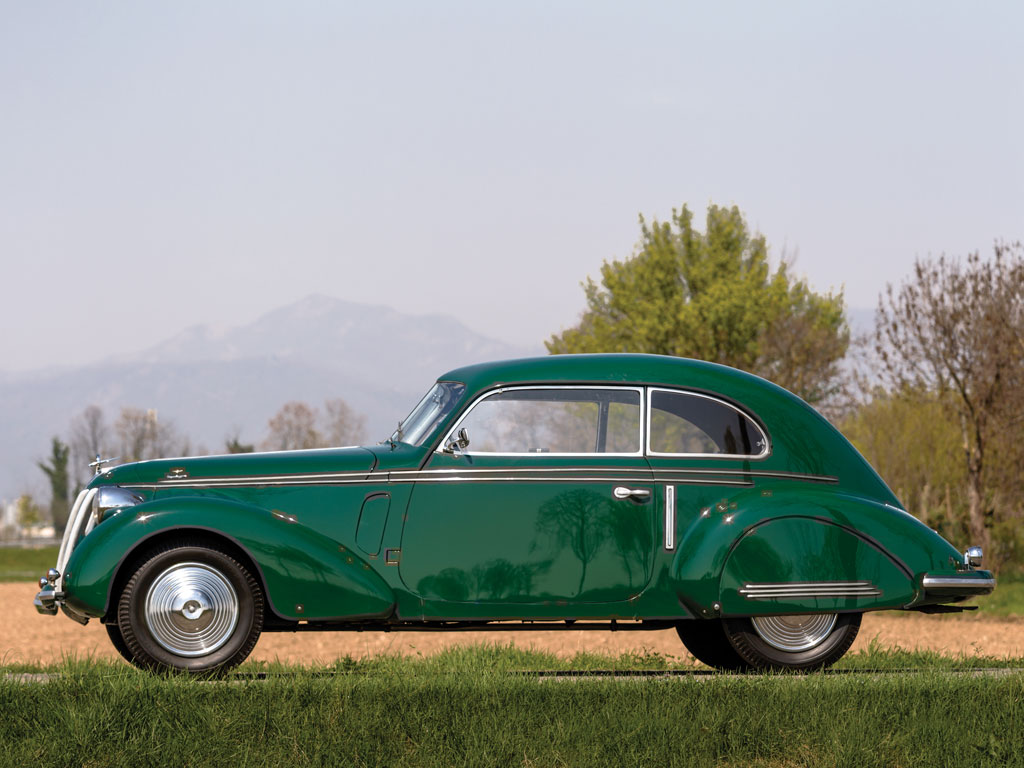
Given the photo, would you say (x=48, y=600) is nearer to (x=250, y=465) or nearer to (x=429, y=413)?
(x=250, y=465)

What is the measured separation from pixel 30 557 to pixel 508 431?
41.3 metres

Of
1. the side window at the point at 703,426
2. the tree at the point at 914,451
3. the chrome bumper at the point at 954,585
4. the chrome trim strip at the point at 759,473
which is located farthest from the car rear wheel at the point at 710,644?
the tree at the point at 914,451

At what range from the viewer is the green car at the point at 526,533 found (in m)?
7.10

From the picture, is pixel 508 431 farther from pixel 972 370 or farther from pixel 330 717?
pixel 972 370

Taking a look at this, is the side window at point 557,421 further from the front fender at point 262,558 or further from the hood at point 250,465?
the front fender at point 262,558

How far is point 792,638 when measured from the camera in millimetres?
7789

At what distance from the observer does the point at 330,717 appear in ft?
20.2

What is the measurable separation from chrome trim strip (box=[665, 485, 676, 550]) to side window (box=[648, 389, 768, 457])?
320mm

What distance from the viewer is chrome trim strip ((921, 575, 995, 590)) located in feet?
25.1

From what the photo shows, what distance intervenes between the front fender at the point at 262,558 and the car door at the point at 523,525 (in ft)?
1.04

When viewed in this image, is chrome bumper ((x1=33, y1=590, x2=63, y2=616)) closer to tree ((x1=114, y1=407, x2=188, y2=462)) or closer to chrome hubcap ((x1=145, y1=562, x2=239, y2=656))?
chrome hubcap ((x1=145, y1=562, x2=239, y2=656))

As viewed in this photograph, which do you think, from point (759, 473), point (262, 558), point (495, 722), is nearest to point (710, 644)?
point (759, 473)

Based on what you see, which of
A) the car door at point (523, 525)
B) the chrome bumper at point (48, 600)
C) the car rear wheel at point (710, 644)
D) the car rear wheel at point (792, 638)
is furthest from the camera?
the car rear wheel at point (710, 644)

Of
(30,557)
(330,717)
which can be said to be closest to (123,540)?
(330,717)
